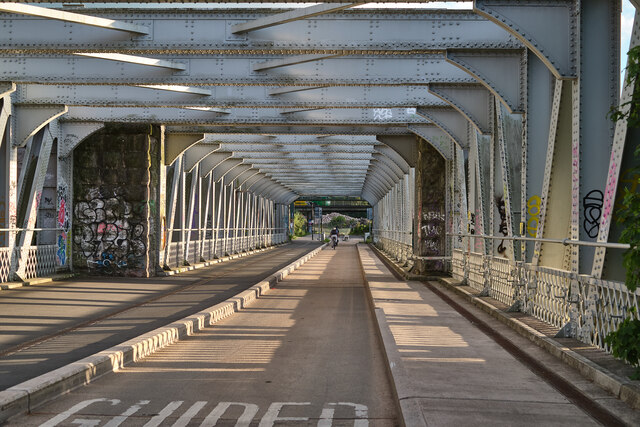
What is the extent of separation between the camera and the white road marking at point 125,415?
18.6 ft

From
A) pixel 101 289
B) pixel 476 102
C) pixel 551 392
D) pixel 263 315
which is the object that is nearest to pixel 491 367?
pixel 551 392

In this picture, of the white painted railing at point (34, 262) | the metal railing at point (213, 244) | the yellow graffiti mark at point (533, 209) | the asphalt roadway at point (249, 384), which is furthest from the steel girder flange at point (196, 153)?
the yellow graffiti mark at point (533, 209)

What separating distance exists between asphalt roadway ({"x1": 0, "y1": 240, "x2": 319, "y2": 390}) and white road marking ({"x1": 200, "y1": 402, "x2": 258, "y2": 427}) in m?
2.11

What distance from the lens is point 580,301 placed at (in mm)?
8242

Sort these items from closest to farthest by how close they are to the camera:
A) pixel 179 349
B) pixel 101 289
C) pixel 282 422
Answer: pixel 282 422 < pixel 179 349 < pixel 101 289

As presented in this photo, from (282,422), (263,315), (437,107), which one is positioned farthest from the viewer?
(437,107)

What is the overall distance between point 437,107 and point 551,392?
14106mm

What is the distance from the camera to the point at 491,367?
7.45 m

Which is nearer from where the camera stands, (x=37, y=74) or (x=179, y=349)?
(x=179, y=349)

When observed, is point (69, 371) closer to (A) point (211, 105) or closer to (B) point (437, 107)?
(A) point (211, 105)

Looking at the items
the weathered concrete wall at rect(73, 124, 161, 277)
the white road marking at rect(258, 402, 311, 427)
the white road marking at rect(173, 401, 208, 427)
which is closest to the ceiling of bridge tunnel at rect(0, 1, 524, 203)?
the weathered concrete wall at rect(73, 124, 161, 277)

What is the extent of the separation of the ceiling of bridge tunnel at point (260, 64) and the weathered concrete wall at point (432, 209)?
1177 mm

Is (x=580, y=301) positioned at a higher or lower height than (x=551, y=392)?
higher

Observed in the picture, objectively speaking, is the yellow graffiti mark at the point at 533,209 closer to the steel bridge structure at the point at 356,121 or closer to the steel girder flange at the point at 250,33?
the steel bridge structure at the point at 356,121
